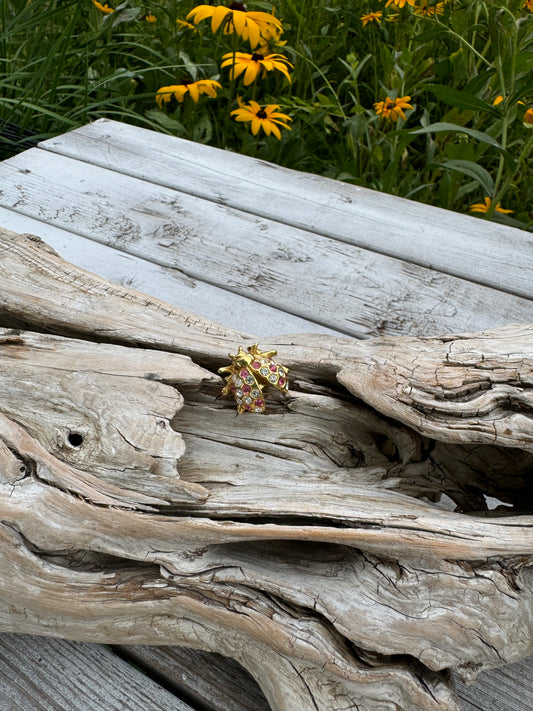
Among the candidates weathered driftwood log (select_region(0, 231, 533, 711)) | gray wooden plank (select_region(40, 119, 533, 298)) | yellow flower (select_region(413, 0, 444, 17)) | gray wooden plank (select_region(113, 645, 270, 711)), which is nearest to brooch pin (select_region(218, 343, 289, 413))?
weathered driftwood log (select_region(0, 231, 533, 711))

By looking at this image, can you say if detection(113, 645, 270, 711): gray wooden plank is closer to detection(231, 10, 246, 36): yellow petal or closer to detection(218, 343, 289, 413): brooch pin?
detection(218, 343, 289, 413): brooch pin

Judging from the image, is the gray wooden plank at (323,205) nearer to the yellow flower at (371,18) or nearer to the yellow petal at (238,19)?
the yellow petal at (238,19)

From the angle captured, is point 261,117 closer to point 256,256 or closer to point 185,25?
point 185,25

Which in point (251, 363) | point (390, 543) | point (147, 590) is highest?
point (251, 363)

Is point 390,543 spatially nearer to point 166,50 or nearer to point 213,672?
point 213,672

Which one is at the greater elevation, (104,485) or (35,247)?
(35,247)

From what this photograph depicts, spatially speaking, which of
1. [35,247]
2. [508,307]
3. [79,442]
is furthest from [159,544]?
[508,307]

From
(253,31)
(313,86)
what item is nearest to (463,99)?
(253,31)
